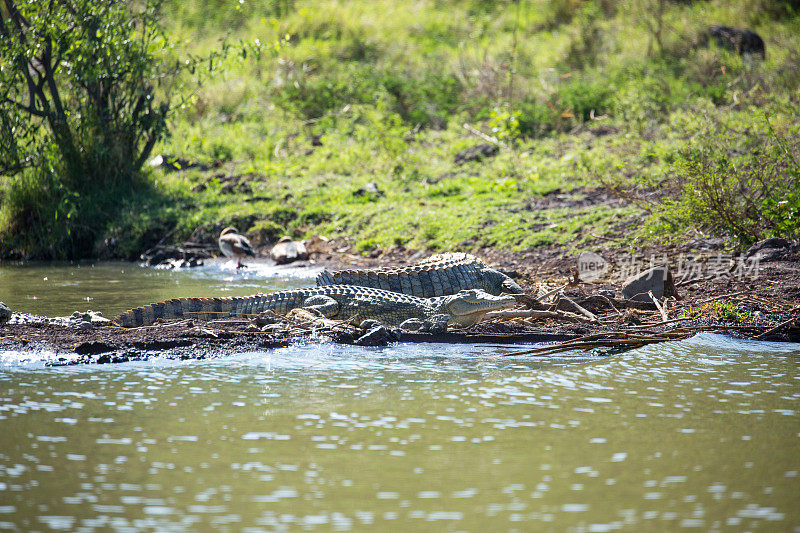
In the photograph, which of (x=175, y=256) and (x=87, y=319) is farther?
(x=175, y=256)

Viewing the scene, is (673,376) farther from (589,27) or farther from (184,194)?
(589,27)

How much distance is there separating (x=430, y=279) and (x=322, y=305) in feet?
4.15

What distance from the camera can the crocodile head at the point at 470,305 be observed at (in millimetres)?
5746

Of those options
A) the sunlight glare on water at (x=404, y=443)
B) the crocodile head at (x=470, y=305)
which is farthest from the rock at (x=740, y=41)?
the sunlight glare on water at (x=404, y=443)

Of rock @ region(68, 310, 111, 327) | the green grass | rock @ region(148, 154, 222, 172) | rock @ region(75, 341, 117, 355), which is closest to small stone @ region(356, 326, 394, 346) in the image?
rock @ region(75, 341, 117, 355)

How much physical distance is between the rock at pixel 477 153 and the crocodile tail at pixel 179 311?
7.14 metres

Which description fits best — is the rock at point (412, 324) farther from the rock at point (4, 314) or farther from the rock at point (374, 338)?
the rock at point (4, 314)

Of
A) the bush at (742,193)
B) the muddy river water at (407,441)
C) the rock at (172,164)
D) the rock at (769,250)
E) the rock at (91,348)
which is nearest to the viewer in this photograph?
the muddy river water at (407,441)

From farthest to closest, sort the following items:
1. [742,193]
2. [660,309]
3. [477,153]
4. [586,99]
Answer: [586,99] < [477,153] < [742,193] < [660,309]

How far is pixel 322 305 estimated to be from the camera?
6102mm

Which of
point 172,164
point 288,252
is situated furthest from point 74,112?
point 288,252

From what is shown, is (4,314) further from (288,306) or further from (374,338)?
(374,338)

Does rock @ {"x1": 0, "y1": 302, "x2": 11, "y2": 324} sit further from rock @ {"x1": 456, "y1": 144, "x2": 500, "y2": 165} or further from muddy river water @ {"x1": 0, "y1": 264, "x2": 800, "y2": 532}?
rock @ {"x1": 456, "y1": 144, "x2": 500, "y2": 165}

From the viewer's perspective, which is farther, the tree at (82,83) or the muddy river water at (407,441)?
the tree at (82,83)
